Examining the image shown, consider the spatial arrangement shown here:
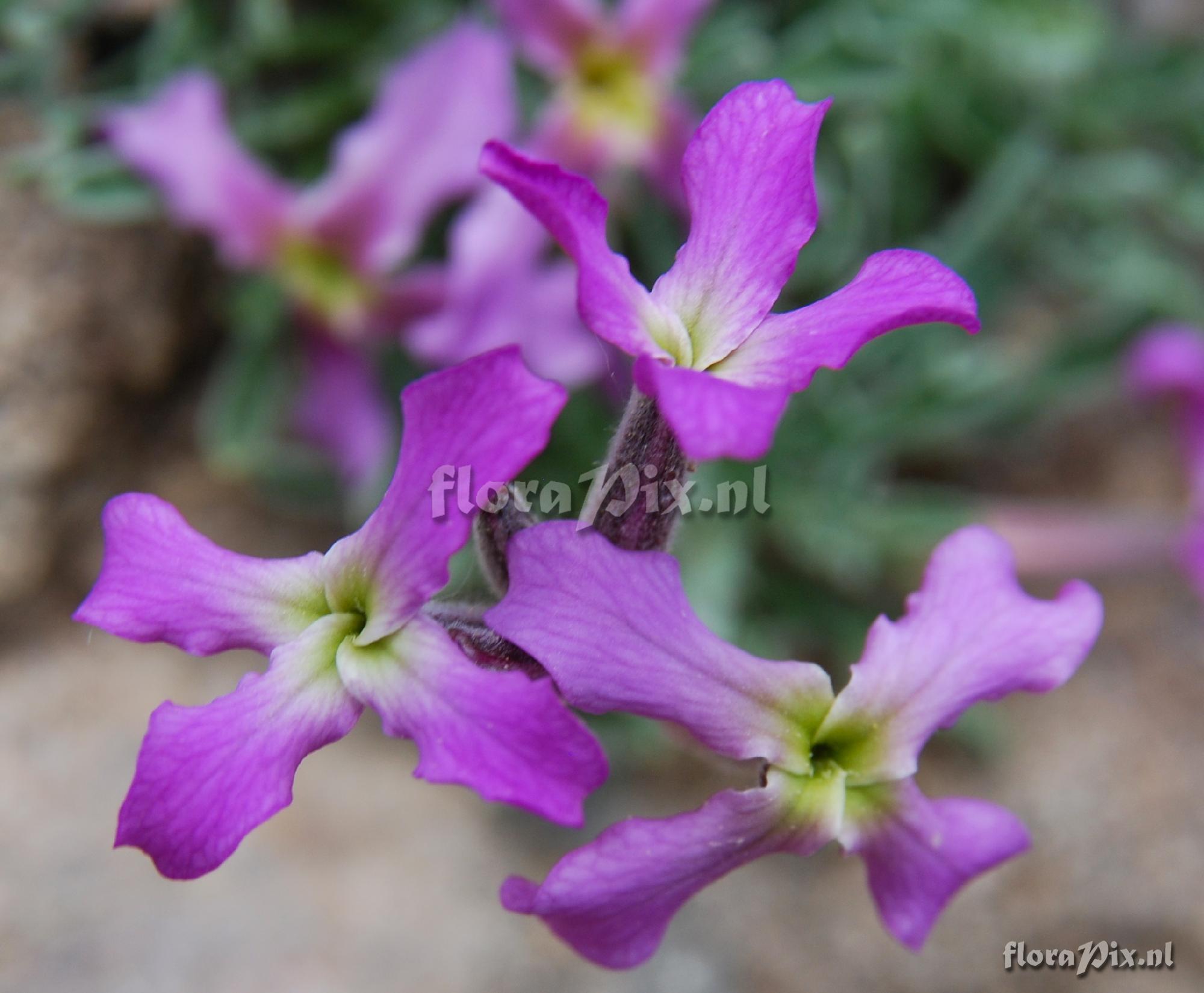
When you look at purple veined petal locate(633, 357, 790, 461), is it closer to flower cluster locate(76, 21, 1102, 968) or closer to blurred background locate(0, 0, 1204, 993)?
Result: flower cluster locate(76, 21, 1102, 968)

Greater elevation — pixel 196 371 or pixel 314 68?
pixel 314 68

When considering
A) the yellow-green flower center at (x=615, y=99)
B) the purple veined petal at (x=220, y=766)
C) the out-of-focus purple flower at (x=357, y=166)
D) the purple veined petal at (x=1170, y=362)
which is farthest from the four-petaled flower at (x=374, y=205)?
the purple veined petal at (x=1170, y=362)

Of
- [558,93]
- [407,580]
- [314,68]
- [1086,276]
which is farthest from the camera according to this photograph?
[1086,276]

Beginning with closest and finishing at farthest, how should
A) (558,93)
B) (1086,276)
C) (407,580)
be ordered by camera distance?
(407,580)
(558,93)
(1086,276)

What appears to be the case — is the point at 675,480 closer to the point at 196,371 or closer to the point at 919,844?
the point at 919,844

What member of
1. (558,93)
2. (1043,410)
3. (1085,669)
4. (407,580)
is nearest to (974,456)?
(1043,410)
